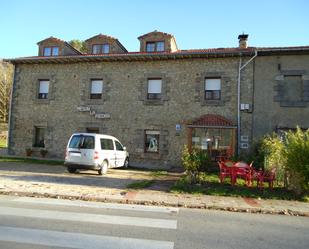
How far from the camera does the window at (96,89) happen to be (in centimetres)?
1902

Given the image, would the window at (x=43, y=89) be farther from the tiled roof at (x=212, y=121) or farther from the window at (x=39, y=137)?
the tiled roof at (x=212, y=121)

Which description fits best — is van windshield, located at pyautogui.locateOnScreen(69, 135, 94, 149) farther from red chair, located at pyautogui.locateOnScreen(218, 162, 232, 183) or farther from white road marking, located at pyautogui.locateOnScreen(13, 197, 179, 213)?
red chair, located at pyautogui.locateOnScreen(218, 162, 232, 183)

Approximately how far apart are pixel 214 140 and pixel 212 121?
1113mm

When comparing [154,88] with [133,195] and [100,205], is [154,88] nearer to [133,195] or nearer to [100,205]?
[133,195]

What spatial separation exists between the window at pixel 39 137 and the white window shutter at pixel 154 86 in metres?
7.63

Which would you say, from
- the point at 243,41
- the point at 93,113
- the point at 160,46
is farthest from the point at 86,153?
the point at 243,41

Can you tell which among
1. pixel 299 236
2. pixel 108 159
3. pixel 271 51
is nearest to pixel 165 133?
pixel 108 159

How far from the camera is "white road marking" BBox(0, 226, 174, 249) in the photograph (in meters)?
4.45

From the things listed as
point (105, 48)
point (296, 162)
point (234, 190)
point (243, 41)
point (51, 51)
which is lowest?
point (234, 190)

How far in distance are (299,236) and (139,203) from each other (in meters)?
3.86

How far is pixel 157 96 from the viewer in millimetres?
18078

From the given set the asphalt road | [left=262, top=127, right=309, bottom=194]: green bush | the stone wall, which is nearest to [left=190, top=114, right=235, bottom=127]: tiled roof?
the stone wall

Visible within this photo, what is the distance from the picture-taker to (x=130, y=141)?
59.4 ft

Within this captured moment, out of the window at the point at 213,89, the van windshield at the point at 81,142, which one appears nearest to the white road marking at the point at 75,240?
the van windshield at the point at 81,142
